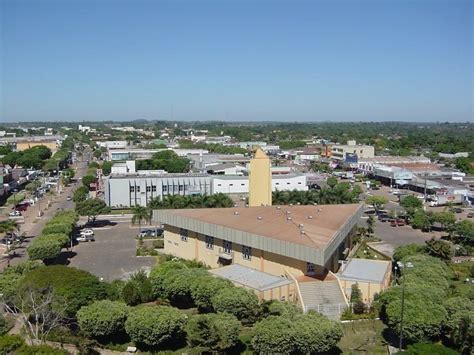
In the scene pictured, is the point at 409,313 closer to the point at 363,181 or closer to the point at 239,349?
the point at 239,349

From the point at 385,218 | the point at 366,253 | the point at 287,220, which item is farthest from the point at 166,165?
the point at 287,220

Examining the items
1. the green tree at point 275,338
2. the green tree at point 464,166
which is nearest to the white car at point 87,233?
the green tree at point 275,338

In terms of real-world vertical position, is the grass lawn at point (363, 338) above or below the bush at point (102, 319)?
below

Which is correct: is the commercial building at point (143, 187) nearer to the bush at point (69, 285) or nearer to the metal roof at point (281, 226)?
the metal roof at point (281, 226)

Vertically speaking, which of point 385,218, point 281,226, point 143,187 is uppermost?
point 281,226

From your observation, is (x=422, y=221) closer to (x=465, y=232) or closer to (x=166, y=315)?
(x=465, y=232)

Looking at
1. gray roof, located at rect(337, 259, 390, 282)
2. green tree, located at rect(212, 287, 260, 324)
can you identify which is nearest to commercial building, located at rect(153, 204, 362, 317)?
gray roof, located at rect(337, 259, 390, 282)
